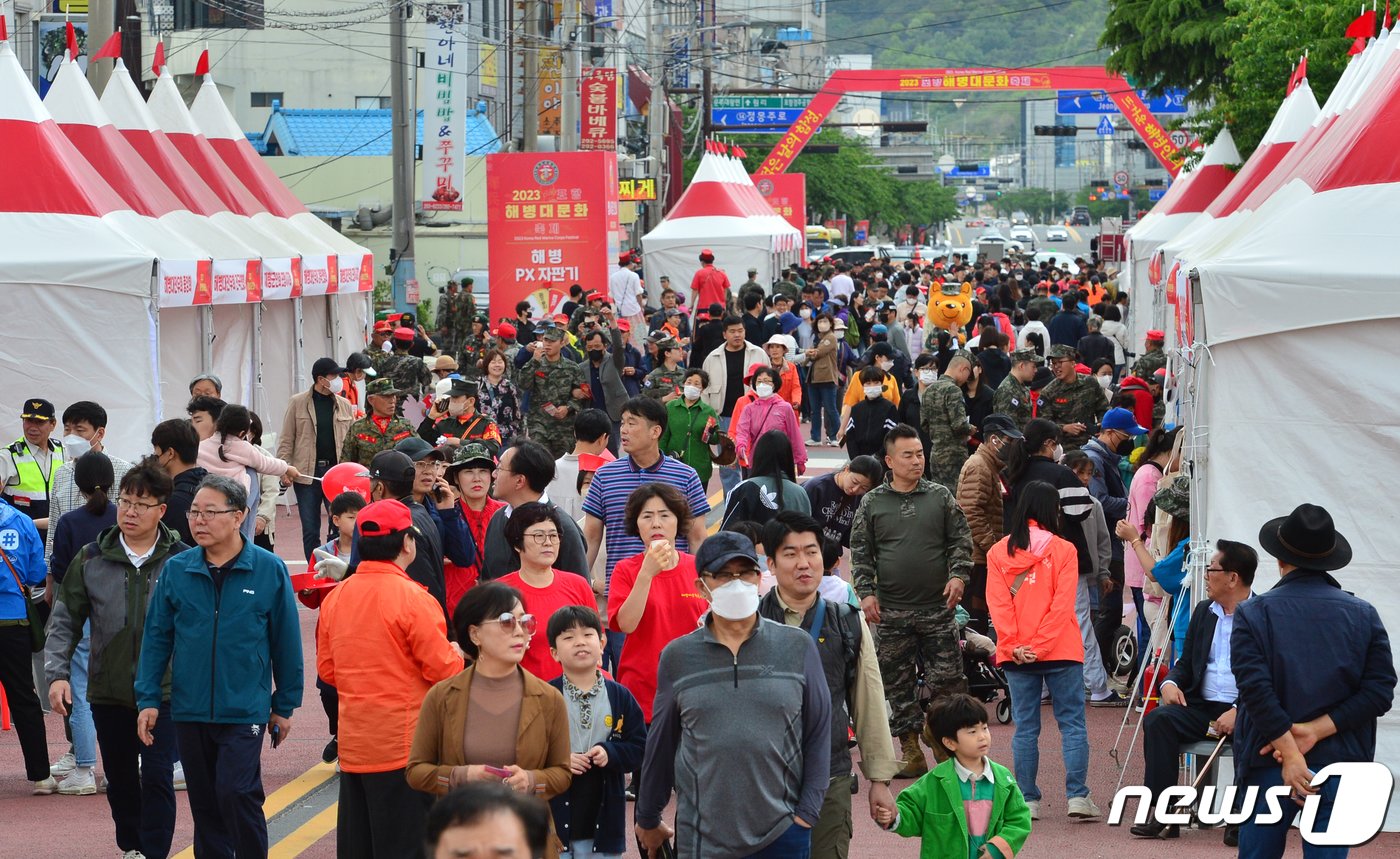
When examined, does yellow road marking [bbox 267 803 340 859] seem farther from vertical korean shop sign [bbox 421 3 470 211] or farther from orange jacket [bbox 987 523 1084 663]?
vertical korean shop sign [bbox 421 3 470 211]

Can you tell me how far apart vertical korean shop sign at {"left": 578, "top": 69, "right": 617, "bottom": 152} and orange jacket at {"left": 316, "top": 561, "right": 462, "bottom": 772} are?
34.7 meters

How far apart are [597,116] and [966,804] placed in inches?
1405

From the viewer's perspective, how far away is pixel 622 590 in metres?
7.29

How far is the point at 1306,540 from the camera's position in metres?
6.34

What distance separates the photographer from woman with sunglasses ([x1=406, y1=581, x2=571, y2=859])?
562 cm

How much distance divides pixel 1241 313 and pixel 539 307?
764 inches

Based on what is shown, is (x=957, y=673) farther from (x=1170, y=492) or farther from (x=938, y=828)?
(x=938, y=828)

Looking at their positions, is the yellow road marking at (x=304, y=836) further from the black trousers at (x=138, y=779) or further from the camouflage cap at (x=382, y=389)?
the camouflage cap at (x=382, y=389)

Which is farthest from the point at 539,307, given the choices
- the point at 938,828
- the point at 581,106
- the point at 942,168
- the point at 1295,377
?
the point at 942,168

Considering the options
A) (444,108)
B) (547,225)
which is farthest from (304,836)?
(444,108)

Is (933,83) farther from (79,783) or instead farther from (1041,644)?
(79,783)

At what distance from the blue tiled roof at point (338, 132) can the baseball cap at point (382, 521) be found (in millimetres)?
40639

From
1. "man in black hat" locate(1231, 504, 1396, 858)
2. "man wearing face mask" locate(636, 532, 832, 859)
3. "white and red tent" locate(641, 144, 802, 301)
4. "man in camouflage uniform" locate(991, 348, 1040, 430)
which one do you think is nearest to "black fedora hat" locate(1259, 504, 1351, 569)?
"man in black hat" locate(1231, 504, 1396, 858)

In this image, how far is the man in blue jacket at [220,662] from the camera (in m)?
6.77
